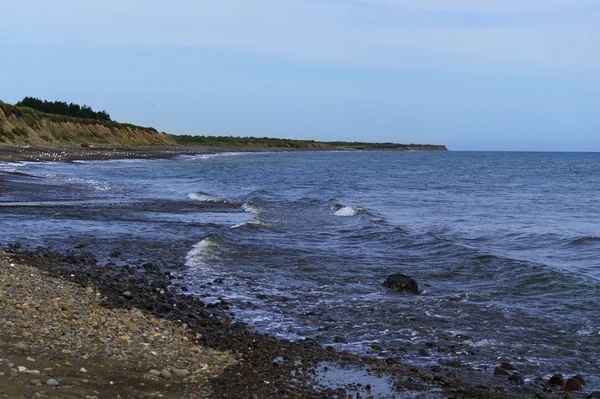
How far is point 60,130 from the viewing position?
96.0 meters

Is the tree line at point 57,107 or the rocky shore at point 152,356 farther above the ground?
the tree line at point 57,107

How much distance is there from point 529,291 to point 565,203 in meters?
25.0

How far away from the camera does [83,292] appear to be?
1086 cm

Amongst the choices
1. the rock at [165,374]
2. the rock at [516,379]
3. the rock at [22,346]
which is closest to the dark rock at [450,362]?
the rock at [516,379]

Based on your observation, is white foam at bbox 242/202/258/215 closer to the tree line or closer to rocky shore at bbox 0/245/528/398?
rocky shore at bbox 0/245/528/398

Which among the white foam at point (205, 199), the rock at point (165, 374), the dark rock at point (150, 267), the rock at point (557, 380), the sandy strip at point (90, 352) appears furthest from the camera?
the white foam at point (205, 199)

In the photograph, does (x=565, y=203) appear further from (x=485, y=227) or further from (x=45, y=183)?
(x=45, y=183)

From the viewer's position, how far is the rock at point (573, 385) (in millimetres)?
8094

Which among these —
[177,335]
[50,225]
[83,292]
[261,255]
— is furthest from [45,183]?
[177,335]

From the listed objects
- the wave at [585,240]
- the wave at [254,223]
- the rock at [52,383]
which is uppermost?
the rock at [52,383]

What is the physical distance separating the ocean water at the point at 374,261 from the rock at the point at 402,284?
281mm

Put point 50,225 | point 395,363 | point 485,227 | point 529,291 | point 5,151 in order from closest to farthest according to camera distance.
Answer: point 395,363, point 529,291, point 50,225, point 485,227, point 5,151

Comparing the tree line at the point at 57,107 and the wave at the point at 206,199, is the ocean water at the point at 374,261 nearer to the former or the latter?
the wave at the point at 206,199

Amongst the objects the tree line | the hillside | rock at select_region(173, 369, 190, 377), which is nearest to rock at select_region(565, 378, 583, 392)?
rock at select_region(173, 369, 190, 377)
